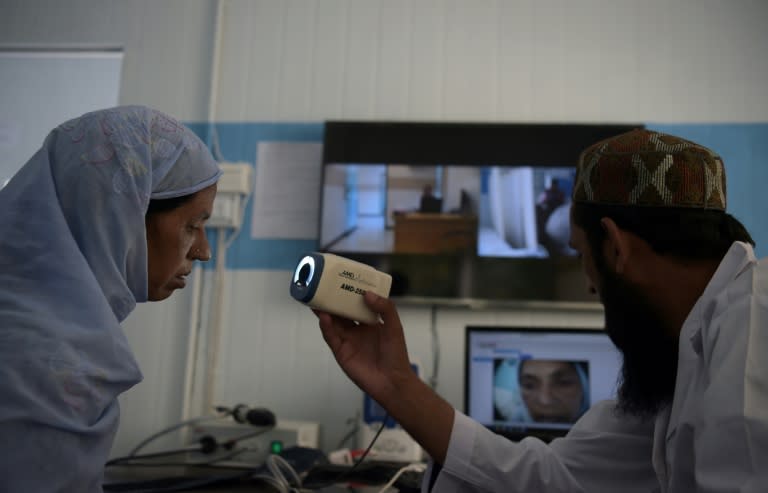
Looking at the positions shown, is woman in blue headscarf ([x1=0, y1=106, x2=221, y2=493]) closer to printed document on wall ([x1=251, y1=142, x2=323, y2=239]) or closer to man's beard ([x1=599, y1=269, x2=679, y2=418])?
man's beard ([x1=599, y1=269, x2=679, y2=418])

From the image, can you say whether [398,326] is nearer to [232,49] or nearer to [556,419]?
[556,419]

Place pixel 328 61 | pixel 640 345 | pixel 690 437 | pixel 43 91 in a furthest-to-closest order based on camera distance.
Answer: pixel 43 91 < pixel 328 61 < pixel 640 345 < pixel 690 437

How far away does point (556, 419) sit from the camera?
6.15 ft

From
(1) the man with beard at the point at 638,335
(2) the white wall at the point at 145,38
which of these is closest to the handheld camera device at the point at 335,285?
(1) the man with beard at the point at 638,335

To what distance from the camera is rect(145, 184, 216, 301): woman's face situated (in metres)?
1.03

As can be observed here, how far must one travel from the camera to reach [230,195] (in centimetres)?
235

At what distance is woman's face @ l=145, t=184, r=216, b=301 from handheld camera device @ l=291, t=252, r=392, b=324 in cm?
22

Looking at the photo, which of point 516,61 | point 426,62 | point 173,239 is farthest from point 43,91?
point 173,239

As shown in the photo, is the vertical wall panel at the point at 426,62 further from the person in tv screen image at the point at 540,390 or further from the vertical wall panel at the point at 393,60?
the person in tv screen image at the point at 540,390

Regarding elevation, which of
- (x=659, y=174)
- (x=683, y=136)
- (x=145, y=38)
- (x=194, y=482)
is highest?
(x=145, y=38)

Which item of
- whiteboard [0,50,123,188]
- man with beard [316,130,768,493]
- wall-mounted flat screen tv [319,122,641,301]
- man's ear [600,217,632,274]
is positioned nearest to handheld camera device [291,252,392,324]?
man with beard [316,130,768,493]

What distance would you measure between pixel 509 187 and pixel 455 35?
2.13ft

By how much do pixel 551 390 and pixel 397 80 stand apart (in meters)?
1.26

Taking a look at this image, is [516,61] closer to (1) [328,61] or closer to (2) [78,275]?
(1) [328,61]
